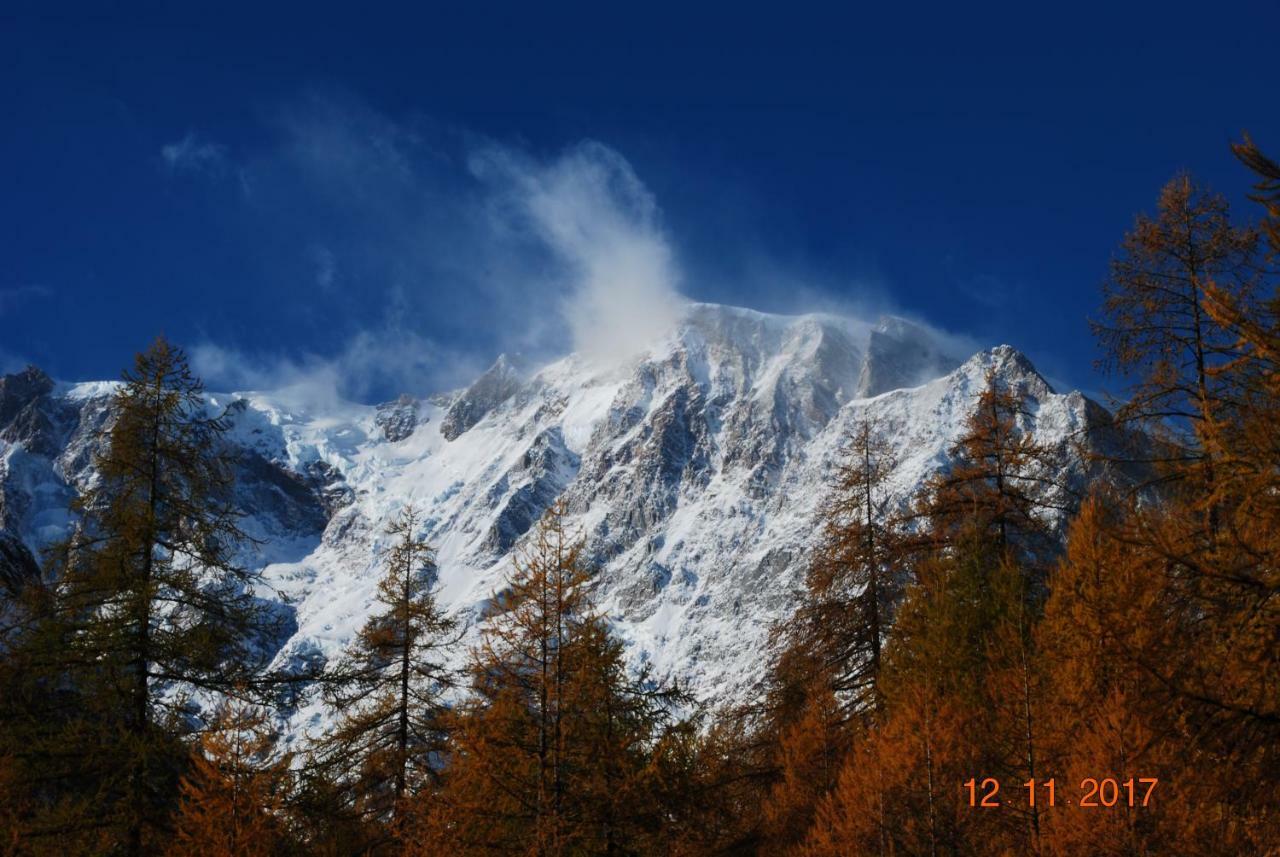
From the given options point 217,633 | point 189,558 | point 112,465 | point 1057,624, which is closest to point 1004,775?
point 1057,624

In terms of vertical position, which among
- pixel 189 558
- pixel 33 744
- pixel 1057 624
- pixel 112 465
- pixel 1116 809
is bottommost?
pixel 1116 809

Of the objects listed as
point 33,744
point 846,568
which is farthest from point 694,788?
point 33,744

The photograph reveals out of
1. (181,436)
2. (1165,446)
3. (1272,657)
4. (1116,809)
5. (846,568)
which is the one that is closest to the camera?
(1272,657)

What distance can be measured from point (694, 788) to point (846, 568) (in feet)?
21.1

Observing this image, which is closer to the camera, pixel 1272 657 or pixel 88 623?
pixel 1272 657

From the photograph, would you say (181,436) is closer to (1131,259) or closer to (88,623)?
(88,623)

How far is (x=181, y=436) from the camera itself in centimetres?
1329

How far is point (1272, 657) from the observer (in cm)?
573

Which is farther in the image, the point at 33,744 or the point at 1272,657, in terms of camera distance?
the point at 33,744

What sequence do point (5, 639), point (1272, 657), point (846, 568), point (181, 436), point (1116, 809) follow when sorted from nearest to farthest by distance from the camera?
point (1272, 657) → point (1116, 809) → point (5, 639) → point (181, 436) → point (846, 568)

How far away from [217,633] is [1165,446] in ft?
42.6

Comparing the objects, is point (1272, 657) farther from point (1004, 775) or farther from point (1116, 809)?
point (1004, 775)

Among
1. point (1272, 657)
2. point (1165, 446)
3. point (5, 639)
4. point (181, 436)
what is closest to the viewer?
point (1272, 657)

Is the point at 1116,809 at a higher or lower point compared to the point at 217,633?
lower
